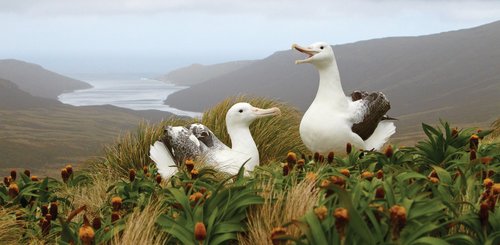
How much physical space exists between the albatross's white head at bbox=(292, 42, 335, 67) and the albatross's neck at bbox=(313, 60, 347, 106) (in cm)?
7

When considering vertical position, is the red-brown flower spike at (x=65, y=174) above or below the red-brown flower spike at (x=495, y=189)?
below

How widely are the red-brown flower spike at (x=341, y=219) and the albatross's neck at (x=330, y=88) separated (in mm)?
5014

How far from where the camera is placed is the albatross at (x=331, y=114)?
8.42 metres

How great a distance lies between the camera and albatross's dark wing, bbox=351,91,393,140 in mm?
8805

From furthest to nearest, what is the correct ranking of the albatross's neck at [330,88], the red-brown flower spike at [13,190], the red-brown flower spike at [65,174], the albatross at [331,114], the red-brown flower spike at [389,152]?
the albatross's neck at [330,88], the albatross at [331,114], the red-brown flower spike at [65,174], the red-brown flower spike at [13,190], the red-brown flower spike at [389,152]

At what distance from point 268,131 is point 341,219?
24.8 ft

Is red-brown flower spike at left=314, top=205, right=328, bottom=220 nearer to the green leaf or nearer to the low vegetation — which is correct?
the low vegetation

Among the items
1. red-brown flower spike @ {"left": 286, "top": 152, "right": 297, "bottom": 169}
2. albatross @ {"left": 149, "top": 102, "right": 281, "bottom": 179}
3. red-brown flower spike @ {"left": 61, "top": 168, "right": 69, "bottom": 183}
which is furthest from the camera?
albatross @ {"left": 149, "top": 102, "right": 281, "bottom": 179}

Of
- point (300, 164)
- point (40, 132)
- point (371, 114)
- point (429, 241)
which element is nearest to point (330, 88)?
point (371, 114)

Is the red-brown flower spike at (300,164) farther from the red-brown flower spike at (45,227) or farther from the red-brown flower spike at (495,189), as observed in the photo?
the red-brown flower spike at (45,227)

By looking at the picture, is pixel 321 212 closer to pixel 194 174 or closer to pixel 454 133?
pixel 194 174

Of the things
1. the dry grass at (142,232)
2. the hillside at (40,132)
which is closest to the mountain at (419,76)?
the hillside at (40,132)

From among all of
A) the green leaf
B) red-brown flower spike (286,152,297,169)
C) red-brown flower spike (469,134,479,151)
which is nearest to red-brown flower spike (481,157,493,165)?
red-brown flower spike (469,134,479,151)

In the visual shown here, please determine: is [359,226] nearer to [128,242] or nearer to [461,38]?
[128,242]
